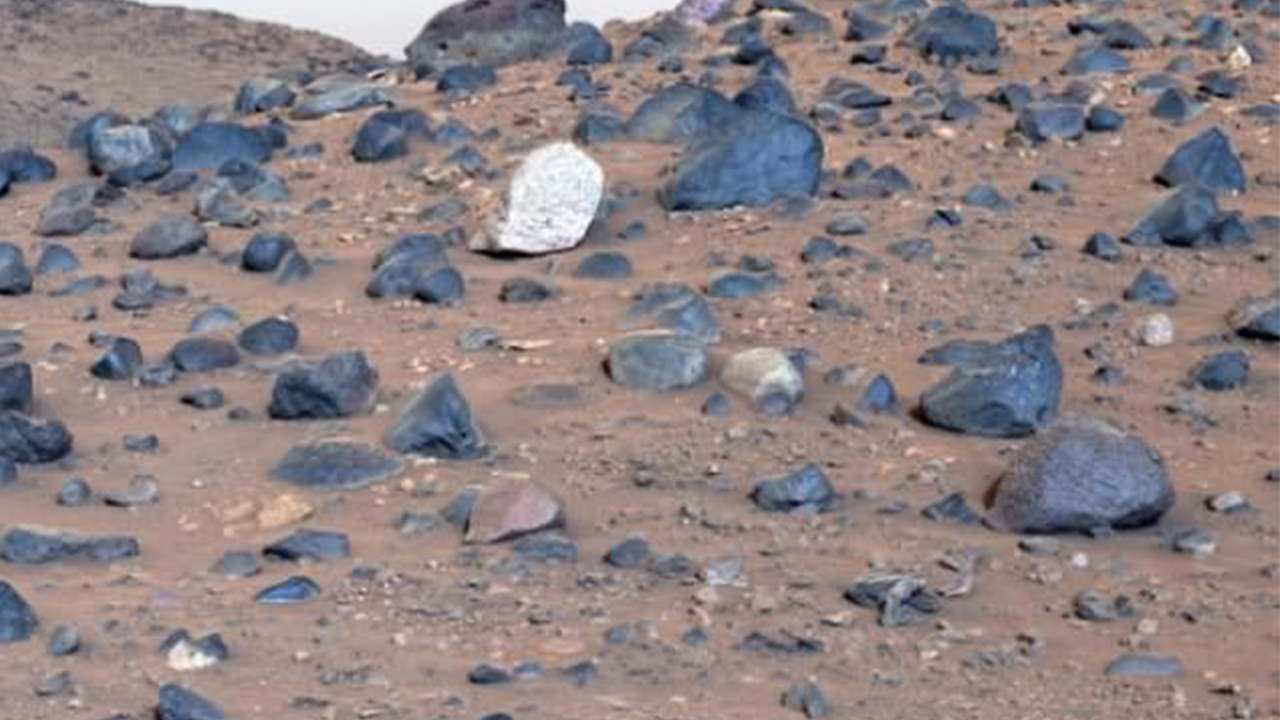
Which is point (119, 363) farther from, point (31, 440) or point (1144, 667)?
point (1144, 667)

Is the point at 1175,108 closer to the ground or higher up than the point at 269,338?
higher up

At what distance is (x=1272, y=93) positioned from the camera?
5258 millimetres

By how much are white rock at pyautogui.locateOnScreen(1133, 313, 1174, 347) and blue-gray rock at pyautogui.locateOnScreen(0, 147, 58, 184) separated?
2.72 metres

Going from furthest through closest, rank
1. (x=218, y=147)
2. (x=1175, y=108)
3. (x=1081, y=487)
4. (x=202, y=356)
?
(x=218, y=147) → (x=1175, y=108) → (x=202, y=356) → (x=1081, y=487)

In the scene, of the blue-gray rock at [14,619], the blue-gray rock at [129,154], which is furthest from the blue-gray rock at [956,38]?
the blue-gray rock at [14,619]

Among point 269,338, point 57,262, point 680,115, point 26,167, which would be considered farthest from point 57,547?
point 26,167

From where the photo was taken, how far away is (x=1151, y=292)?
407 centimetres

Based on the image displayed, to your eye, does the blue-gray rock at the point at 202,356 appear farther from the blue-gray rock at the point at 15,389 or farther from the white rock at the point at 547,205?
the white rock at the point at 547,205

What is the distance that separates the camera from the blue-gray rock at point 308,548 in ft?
9.90

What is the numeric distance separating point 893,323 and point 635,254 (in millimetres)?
632

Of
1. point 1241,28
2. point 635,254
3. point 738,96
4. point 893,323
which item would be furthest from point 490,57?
point 893,323

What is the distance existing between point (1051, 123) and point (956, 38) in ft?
2.79

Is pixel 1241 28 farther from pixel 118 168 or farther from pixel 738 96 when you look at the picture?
pixel 118 168

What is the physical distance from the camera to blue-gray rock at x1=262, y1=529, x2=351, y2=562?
3.02 meters
